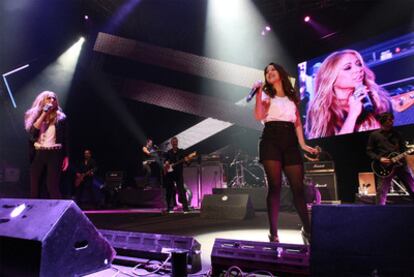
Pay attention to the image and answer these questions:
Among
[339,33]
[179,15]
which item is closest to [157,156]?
[179,15]

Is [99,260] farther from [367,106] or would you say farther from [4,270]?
[367,106]

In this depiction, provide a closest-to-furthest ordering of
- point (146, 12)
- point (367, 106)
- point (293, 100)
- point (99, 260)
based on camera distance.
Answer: point (99, 260) → point (293, 100) → point (367, 106) → point (146, 12)

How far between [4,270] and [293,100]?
2466mm

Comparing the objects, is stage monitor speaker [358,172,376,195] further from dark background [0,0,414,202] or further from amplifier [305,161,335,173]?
amplifier [305,161,335,173]

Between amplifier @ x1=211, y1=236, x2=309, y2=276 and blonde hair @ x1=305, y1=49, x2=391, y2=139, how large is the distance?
4955 millimetres

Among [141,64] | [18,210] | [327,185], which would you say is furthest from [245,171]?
[18,210]

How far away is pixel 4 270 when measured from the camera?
2.12 meters

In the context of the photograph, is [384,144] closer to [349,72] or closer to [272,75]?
[349,72]

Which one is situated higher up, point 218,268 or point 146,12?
point 146,12

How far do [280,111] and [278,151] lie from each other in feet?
1.09

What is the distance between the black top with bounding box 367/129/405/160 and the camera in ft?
15.4

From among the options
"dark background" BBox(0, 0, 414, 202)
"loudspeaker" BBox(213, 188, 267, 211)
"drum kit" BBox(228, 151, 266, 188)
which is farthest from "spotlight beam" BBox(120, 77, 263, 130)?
"loudspeaker" BBox(213, 188, 267, 211)

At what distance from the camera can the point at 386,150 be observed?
4723mm

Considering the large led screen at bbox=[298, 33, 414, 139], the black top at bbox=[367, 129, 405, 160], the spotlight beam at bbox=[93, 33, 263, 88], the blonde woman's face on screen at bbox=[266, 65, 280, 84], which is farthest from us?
the spotlight beam at bbox=[93, 33, 263, 88]
